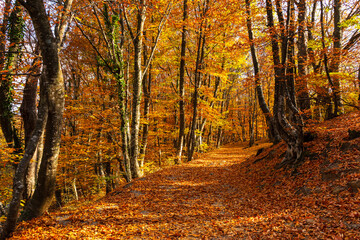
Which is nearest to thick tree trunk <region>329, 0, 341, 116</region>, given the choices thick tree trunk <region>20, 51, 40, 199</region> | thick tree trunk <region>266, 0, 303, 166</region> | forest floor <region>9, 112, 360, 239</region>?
forest floor <region>9, 112, 360, 239</region>

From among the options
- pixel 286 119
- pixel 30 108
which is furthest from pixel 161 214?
pixel 30 108

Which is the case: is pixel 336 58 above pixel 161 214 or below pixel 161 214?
above

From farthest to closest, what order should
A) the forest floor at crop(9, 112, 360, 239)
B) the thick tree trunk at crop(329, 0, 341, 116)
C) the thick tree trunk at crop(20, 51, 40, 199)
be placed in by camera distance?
1. the thick tree trunk at crop(329, 0, 341, 116)
2. the thick tree trunk at crop(20, 51, 40, 199)
3. the forest floor at crop(9, 112, 360, 239)

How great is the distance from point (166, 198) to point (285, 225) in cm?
375

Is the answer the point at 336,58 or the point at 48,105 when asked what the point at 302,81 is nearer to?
the point at 336,58

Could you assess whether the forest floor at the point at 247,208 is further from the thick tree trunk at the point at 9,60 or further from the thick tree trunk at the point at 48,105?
the thick tree trunk at the point at 9,60

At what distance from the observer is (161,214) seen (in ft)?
17.3

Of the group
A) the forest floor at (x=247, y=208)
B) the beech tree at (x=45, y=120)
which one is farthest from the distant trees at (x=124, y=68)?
the forest floor at (x=247, y=208)

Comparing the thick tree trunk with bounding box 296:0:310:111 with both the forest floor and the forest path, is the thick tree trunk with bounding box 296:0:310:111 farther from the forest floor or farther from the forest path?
the forest path

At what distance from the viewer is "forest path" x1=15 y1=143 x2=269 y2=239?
4.17 m

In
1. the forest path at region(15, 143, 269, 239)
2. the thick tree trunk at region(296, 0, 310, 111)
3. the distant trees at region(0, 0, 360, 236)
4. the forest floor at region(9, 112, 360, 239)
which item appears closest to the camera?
the forest floor at region(9, 112, 360, 239)

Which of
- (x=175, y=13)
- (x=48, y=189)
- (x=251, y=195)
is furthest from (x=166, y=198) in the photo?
(x=175, y=13)

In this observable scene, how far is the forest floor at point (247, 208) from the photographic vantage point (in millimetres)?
3934

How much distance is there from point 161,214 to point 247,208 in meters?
2.45
